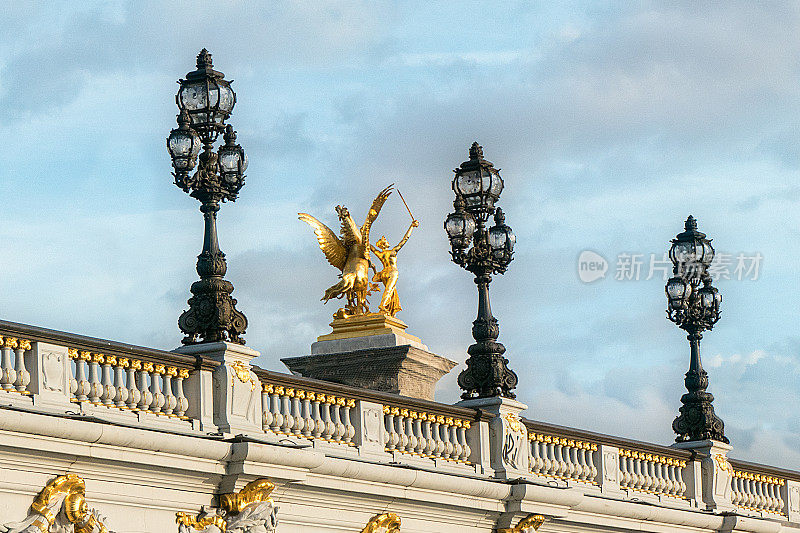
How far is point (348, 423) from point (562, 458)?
16.8 ft

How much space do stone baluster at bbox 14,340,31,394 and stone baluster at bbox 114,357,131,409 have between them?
4.15 feet

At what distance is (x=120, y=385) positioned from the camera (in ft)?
66.8

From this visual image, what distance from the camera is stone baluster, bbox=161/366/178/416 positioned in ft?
68.9

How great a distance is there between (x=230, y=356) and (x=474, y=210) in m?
5.84

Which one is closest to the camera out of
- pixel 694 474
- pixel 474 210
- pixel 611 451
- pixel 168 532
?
pixel 168 532

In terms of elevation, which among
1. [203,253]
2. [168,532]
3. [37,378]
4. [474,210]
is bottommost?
[168,532]

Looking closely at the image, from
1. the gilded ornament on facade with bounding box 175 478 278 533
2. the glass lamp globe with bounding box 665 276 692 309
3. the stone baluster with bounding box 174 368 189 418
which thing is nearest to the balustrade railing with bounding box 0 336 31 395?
the stone baluster with bounding box 174 368 189 418

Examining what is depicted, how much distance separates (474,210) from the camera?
87.0 feet

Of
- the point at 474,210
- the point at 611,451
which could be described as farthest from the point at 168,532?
the point at 611,451

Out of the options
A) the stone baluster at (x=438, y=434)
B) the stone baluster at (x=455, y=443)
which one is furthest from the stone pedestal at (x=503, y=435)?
the stone baluster at (x=438, y=434)

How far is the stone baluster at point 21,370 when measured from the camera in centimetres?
1914

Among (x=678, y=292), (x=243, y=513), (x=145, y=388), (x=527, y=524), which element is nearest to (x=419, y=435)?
(x=527, y=524)

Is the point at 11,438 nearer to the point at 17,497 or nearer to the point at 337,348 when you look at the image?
the point at 17,497

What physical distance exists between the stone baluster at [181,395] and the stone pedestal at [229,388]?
0.10 metres
